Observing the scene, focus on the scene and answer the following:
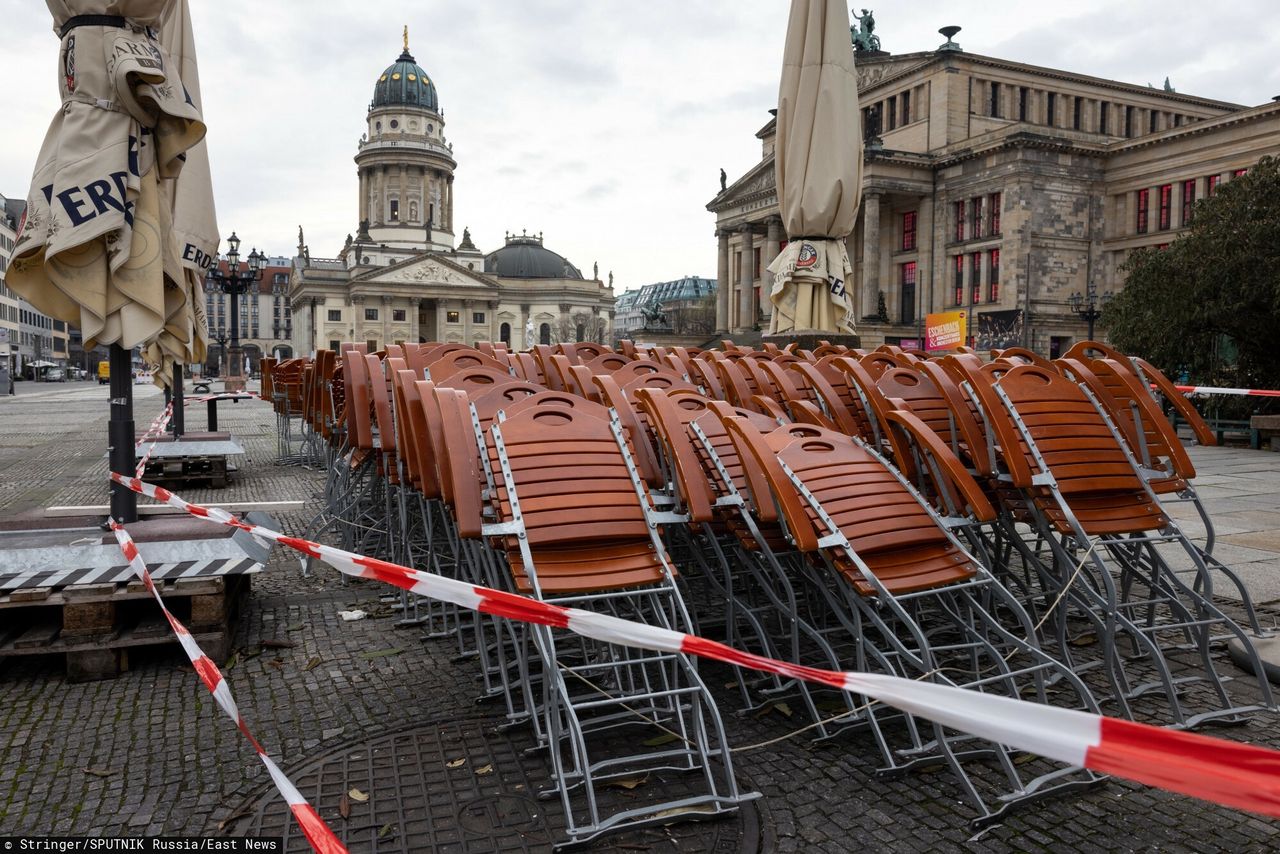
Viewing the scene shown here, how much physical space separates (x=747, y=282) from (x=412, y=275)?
53.9 m

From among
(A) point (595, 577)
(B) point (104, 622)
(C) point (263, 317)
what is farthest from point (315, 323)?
(A) point (595, 577)

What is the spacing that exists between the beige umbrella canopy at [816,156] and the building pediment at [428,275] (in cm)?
10087

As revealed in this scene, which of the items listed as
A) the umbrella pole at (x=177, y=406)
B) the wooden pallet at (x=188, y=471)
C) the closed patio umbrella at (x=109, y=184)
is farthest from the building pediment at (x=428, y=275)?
the closed patio umbrella at (x=109, y=184)

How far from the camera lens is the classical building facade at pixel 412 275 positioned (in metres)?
108

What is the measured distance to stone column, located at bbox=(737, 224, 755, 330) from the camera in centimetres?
6556

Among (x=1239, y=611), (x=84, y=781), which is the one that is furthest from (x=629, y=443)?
(x=1239, y=611)

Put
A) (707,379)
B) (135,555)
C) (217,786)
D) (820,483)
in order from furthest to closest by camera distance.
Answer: (707,379) → (135,555) → (820,483) → (217,786)

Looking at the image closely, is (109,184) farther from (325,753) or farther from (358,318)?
(358,318)

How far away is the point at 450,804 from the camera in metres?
3.41

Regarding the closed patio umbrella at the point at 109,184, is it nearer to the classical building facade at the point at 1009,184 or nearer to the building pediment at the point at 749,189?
the classical building facade at the point at 1009,184

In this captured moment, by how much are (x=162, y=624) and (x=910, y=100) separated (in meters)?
63.5

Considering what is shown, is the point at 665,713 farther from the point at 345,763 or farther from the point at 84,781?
the point at 84,781

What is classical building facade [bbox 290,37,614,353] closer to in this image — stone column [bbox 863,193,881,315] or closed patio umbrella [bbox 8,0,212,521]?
stone column [bbox 863,193,881,315]

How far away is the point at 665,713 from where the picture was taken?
164 inches
